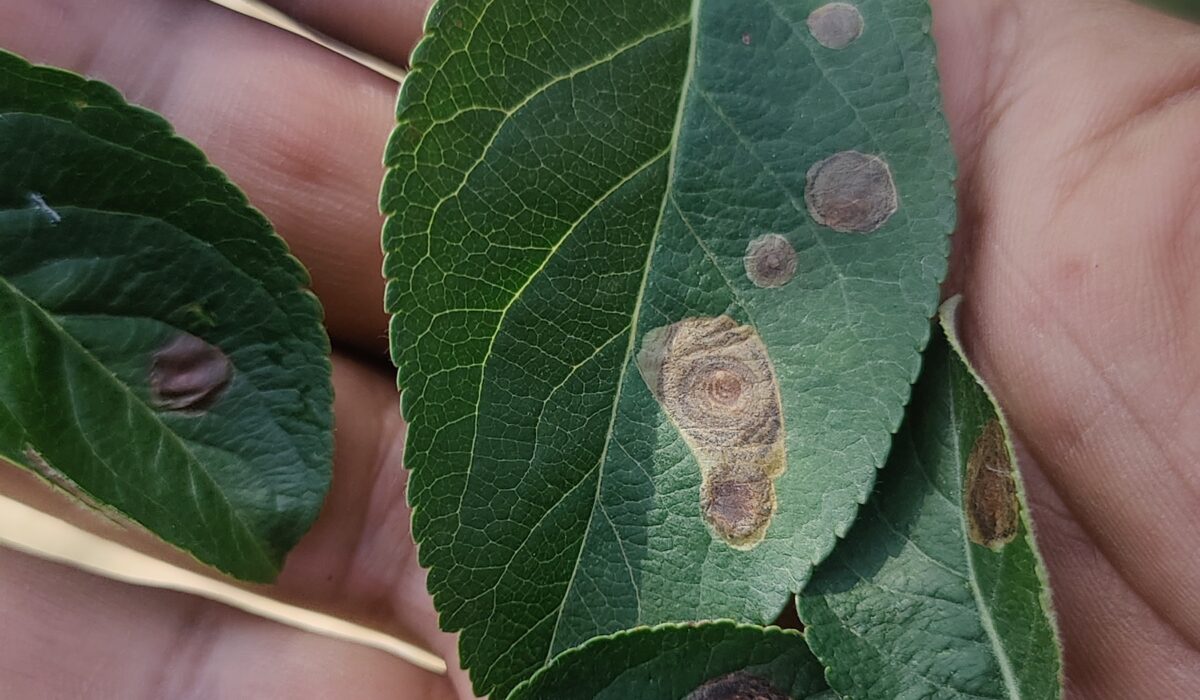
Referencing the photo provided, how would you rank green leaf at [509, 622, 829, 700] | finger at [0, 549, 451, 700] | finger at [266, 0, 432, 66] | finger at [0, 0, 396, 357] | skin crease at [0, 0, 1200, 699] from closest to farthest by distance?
1. green leaf at [509, 622, 829, 700]
2. skin crease at [0, 0, 1200, 699]
3. finger at [0, 549, 451, 700]
4. finger at [0, 0, 396, 357]
5. finger at [266, 0, 432, 66]

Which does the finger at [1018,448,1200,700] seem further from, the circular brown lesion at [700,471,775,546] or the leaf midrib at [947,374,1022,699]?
the circular brown lesion at [700,471,775,546]

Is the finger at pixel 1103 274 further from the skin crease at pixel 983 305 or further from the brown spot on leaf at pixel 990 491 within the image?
the brown spot on leaf at pixel 990 491

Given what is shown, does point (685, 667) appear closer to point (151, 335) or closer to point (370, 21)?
point (151, 335)

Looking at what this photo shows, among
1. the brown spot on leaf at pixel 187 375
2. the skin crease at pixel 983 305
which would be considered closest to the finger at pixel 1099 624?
the skin crease at pixel 983 305

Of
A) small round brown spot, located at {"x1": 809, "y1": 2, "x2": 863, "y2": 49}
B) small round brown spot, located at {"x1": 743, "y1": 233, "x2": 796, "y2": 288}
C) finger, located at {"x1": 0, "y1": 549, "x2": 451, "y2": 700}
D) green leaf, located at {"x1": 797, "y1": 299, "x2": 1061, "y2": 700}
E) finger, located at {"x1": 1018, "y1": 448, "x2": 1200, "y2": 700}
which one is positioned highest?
small round brown spot, located at {"x1": 809, "y1": 2, "x2": 863, "y2": 49}

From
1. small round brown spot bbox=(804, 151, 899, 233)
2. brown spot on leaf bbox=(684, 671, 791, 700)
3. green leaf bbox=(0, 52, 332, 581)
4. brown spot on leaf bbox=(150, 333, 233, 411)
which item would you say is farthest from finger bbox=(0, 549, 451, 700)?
small round brown spot bbox=(804, 151, 899, 233)

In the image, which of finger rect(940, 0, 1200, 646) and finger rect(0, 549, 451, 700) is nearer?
finger rect(940, 0, 1200, 646)

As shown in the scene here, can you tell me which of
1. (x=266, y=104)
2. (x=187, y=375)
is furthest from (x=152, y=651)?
(x=266, y=104)

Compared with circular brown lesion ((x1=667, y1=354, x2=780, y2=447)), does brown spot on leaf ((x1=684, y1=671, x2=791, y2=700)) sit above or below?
below
